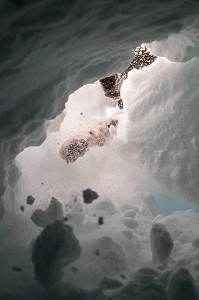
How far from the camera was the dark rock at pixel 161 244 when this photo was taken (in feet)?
15.3

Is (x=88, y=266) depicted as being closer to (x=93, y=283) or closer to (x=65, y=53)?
(x=93, y=283)

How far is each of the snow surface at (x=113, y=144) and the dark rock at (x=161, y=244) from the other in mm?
227

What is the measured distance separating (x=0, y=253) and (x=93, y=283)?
1.44m

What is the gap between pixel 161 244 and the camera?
467cm

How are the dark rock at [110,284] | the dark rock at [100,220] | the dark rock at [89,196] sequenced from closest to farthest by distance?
1. the dark rock at [110,284]
2. the dark rock at [89,196]
3. the dark rock at [100,220]

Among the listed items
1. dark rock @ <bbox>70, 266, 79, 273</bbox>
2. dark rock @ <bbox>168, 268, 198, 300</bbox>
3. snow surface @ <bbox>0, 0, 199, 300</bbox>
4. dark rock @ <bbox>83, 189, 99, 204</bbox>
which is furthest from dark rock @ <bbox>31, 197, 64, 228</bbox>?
dark rock @ <bbox>168, 268, 198, 300</bbox>

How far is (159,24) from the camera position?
410 cm

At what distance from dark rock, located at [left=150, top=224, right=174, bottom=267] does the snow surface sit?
0.23 meters

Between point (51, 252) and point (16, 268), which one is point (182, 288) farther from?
point (16, 268)

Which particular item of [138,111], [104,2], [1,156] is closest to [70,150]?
[138,111]

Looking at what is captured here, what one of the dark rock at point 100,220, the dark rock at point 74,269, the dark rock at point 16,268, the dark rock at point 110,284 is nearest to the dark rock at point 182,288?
the dark rock at point 110,284

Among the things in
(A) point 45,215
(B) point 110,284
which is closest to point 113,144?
(A) point 45,215

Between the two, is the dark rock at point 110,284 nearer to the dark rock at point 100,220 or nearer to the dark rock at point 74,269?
the dark rock at point 74,269

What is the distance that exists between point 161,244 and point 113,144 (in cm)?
511
